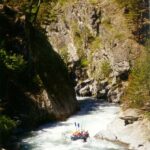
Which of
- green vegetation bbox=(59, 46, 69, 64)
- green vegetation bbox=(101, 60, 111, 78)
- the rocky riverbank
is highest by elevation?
green vegetation bbox=(59, 46, 69, 64)

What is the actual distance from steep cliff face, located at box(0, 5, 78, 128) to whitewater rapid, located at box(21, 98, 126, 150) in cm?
194

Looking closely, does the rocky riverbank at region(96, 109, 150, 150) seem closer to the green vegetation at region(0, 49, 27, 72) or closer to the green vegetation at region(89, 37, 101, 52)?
the green vegetation at region(0, 49, 27, 72)

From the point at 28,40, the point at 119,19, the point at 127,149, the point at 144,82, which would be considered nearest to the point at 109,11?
the point at 119,19

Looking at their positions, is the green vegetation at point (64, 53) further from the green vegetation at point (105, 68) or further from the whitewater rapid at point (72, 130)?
the whitewater rapid at point (72, 130)

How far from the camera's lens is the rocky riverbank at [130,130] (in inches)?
1907

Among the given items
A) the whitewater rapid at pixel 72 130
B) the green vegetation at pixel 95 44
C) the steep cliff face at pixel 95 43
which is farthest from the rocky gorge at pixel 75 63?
the whitewater rapid at pixel 72 130

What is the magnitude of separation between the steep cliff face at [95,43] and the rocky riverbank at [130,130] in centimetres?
2302

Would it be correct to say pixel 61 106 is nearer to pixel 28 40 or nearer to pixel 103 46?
pixel 28 40

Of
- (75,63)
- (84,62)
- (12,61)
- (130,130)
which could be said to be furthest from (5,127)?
(75,63)

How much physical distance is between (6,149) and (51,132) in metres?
10.00

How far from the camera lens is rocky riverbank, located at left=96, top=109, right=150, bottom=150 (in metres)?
48.4

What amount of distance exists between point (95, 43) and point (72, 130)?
33528mm

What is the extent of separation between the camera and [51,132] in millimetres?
53906

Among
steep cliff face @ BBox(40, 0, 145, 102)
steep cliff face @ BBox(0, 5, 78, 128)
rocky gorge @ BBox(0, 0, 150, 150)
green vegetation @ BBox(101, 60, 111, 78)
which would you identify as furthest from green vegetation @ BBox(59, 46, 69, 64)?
steep cliff face @ BBox(0, 5, 78, 128)
